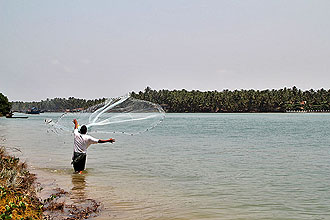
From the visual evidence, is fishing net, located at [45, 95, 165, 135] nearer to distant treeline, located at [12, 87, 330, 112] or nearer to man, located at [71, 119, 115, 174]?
man, located at [71, 119, 115, 174]

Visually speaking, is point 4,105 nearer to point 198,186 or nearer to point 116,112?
point 116,112

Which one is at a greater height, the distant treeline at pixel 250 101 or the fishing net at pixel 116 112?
the distant treeline at pixel 250 101

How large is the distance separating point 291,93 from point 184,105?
54180mm

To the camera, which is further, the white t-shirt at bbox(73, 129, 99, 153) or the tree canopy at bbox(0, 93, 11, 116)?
the tree canopy at bbox(0, 93, 11, 116)

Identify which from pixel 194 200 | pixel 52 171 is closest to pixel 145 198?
pixel 194 200

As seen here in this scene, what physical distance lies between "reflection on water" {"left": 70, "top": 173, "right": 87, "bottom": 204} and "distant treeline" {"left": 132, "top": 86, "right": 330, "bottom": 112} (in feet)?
565

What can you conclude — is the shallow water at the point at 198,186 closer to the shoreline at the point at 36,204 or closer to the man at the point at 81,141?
the shoreline at the point at 36,204

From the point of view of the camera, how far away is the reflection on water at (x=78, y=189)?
9.68m

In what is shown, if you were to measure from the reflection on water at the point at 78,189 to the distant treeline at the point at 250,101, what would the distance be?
172121 millimetres

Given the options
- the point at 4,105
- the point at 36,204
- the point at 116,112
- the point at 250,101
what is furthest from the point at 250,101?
the point at 36,204

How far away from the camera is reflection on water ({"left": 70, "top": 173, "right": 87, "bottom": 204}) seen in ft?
31.8

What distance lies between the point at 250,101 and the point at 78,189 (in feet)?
586

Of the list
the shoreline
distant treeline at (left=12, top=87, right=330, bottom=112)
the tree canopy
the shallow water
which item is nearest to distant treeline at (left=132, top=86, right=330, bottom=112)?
distant treeline at (left=12, top=87, right=330, bottom=112)

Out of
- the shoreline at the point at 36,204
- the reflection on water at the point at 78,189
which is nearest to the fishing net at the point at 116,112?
the reflection on water at the point at 78,189
